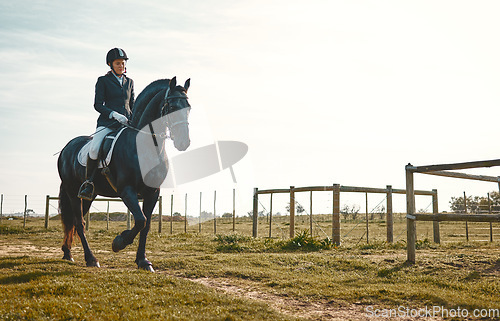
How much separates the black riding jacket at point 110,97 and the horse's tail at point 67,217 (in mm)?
2280

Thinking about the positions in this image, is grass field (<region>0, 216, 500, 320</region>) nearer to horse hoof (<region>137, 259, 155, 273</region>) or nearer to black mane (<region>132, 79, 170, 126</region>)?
horse hoof (<region>137, 259, 155, 273</region>)

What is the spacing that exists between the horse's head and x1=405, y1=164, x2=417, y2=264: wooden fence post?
5.28 metres

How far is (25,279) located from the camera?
21.9ft

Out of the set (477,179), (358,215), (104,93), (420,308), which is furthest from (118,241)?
(358,215)

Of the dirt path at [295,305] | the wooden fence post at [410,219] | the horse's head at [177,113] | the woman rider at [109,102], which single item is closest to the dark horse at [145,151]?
the horse's head at [177,113]

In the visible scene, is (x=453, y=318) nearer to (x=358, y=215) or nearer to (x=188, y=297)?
(x=188, y=297)

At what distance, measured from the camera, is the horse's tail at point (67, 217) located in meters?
9.59

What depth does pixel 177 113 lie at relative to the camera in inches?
281

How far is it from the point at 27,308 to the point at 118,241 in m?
2.39

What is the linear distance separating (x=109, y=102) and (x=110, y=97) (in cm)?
10

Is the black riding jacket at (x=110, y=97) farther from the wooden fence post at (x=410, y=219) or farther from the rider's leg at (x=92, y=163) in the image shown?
the wooden fence post at (x=410, y=219)

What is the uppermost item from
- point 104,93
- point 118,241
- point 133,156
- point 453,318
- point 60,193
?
point 104,93

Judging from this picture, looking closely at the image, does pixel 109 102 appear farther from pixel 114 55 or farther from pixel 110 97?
pixel 114 55

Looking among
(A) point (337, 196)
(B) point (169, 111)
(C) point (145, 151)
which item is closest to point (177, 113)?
(B) point (169, 111)
